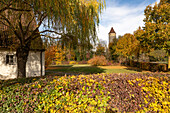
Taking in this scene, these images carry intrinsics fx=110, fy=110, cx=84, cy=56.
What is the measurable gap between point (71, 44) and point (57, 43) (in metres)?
0.71

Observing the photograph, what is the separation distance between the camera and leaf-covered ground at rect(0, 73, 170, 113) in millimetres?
3326

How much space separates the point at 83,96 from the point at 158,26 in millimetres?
12498

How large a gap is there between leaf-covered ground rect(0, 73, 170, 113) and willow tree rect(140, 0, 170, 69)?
1015 centimetres

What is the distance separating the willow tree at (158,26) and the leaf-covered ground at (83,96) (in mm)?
10152

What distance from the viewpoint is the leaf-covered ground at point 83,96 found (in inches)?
131

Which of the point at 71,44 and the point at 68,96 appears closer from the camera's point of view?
the point at 68,96

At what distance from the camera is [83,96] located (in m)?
3.37

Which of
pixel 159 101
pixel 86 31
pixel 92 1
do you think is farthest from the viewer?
pixel 92 1

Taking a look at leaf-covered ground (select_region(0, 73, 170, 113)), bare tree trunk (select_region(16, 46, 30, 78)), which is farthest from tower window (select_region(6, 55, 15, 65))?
leaf-covered ground (select_region(0, 73, 170, 113))

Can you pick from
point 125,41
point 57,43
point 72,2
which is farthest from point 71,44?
point 125,41

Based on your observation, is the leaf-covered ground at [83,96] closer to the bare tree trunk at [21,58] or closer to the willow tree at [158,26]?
the bare tree trunk at [21,58]

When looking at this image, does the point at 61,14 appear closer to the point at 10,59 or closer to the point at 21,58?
the point at 21,58

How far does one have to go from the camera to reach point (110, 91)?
11.5 ft

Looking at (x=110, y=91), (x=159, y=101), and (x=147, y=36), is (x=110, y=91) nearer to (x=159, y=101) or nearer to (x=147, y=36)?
(x=159, y=101)
